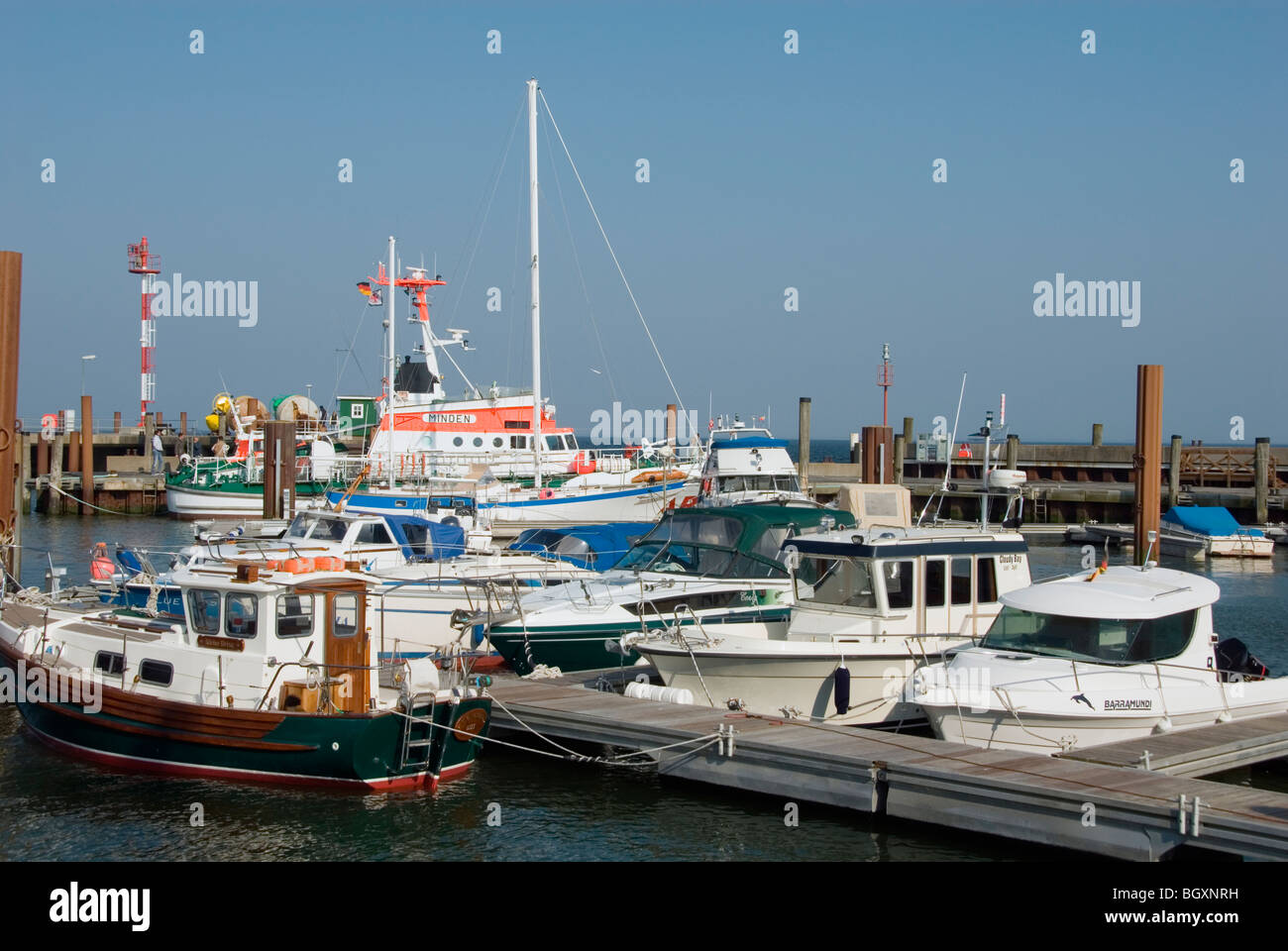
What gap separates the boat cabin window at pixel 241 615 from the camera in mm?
13703

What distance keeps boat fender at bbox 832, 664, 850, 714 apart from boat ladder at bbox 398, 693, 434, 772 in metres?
4.51

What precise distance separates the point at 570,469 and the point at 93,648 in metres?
26.7

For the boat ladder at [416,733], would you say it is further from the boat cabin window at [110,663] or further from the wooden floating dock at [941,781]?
the boat cabin window at [110,663]

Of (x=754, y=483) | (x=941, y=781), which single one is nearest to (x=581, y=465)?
(x=754, y=483)

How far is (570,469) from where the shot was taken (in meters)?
41.3

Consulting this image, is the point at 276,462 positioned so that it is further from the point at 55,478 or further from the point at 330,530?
the point at 55,478

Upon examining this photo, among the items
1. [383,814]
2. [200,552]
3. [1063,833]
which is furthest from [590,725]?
[200,552]

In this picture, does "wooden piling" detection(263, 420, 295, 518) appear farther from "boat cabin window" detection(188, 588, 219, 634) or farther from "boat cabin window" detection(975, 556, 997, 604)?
"boat cabin window" detection(975, 556, 997, 604)

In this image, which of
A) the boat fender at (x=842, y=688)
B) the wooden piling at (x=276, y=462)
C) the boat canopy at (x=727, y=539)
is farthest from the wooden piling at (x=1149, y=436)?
the wooden piling at (x=276, y=462)

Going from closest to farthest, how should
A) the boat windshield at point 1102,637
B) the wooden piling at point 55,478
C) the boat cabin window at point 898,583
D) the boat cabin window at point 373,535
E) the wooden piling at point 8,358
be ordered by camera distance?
the boat windshield at point 1102,637
the boat cabin window at point 898,583
the wooden piling at point 8,358
the boat cabin window at point 373,535
the wooden piling at point 55,478

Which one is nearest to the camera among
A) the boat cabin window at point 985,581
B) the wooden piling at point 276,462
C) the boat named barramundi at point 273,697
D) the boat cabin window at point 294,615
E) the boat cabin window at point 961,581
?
the boat named barramundi at point 273,697

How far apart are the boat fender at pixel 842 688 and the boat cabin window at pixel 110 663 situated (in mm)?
8144
